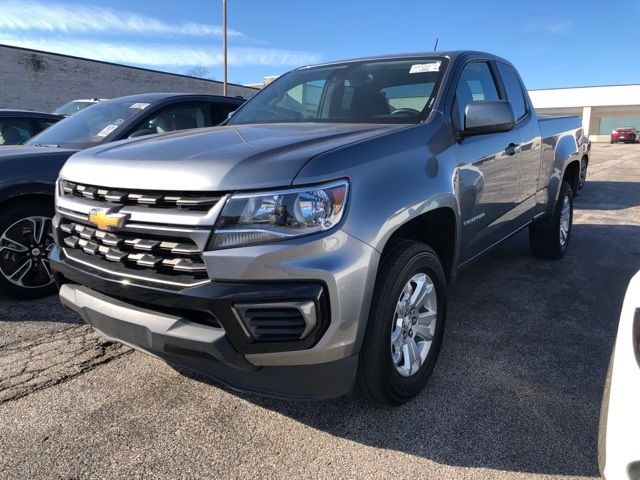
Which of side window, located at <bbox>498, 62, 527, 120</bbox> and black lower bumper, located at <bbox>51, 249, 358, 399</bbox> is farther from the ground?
side window, located at <bbox>498, 62, 527, 120</bbox>

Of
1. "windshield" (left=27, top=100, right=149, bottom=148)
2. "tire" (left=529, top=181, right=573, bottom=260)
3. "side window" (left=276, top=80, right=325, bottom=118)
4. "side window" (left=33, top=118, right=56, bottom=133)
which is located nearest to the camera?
"side window" (left=276, top=80, right=325, bottom=118)

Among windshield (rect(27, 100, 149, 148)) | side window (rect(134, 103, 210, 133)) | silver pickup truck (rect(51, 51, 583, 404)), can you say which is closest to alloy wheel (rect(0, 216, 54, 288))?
windshield (rect(27, 100, 149, 148))

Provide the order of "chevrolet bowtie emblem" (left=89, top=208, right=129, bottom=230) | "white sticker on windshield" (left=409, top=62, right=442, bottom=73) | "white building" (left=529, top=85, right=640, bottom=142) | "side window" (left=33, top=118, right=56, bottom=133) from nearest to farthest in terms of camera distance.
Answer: "chevrolet bowtie emblem" (left=89, top=208, right=129, bottom=230) < "white sticker on windshield" (left=409, top=62, right=442, bottom=73) < "side window" (left=33, top=118, right=56, bottom=133) < "white building" (left=529, top=85, right=640, bottom=142)

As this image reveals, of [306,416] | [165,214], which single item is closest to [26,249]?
[165,214]

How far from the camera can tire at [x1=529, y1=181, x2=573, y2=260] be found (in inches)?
203

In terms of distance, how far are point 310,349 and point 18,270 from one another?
304cm

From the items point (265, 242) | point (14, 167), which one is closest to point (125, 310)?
point (265, 242)

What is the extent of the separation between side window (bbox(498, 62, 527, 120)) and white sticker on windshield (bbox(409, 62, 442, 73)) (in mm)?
1190

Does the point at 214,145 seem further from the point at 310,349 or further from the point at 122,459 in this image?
the point at 122,459

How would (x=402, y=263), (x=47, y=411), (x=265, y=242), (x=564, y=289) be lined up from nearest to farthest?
(x=265, y=242), (x=402, y=263), (x=47, y=411), (x=564, y=289)

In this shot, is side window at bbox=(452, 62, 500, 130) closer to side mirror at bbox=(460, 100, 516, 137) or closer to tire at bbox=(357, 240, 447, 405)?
side mirror at bbox=(460, 100, 516, 137)

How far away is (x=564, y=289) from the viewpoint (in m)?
4.53

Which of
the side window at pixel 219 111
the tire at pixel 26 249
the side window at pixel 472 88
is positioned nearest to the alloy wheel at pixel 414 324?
the side window at pixel 472 88

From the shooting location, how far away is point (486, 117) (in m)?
3.02
